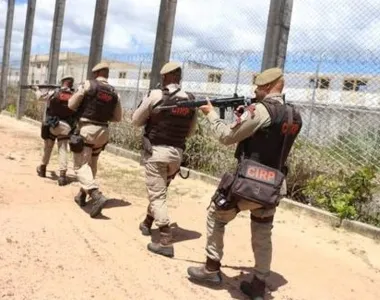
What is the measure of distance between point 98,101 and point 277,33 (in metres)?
2.62

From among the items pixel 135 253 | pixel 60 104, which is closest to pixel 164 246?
pixel 135 253

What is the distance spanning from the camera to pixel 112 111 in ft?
22.3

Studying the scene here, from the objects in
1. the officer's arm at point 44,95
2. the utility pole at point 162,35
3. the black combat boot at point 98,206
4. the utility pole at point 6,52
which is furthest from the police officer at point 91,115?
the utility pole at point 6,52

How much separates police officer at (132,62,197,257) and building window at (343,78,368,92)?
2982 millimetres

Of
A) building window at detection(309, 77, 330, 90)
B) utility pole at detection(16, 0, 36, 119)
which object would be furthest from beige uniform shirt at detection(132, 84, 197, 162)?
utility pole at detection(16, 0, 36, 119)

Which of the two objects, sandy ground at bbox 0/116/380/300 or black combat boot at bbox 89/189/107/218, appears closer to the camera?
sandy ground at bbox 0/116/380/300

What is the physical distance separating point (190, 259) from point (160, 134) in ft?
4.06

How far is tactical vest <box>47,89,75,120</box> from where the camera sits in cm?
796

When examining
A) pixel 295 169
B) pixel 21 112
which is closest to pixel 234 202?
pixel 295 169

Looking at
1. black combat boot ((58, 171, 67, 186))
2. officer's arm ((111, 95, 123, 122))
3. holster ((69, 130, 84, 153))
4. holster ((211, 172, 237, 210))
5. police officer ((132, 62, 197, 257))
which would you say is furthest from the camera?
black combat boot ((58, 171, 67, 186))

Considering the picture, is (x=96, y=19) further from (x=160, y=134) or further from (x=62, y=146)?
(x=160, y=134)

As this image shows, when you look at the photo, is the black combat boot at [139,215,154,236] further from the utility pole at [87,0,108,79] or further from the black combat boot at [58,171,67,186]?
the utility pole at [87,0,108,79]

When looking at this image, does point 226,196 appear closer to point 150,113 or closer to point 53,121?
point 150,113

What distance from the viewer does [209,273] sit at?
4.29 metres
